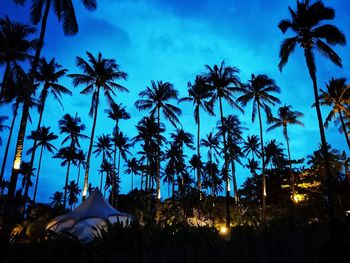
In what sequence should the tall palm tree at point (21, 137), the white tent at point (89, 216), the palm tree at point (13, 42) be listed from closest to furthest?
1. the tall palm tree at point (21, 137)
2. the white tent at point (89, 216)
3. the palm tree at point (13, 42)

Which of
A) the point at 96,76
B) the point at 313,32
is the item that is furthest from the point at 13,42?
the point at 313,32

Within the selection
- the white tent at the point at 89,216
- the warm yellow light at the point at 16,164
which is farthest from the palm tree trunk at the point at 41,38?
the white tent at the point at 89,216

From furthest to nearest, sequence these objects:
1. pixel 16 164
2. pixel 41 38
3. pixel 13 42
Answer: pixel 13 42
pixel 41 38
pixel 16 164

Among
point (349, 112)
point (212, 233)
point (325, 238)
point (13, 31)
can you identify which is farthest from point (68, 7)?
point (349, 112)

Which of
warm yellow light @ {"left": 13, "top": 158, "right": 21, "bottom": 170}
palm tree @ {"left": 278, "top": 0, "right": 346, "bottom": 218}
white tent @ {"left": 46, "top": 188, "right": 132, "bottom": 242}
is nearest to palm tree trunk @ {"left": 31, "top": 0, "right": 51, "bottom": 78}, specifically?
warm yellow light @ {"left": 13, "top": 158, "right": 21, "bottom": 170}

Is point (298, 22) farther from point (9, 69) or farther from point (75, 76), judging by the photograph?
point (9, 69)

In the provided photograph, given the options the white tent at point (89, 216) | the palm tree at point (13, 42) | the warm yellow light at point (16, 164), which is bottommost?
the white tent at point (89, 216)

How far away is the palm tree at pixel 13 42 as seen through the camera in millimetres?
25125

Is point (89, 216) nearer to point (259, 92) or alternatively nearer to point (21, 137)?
point (21, 137)

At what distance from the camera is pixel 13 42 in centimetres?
2564

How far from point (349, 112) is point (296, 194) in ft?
37.2

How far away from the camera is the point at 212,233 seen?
8.84 metres

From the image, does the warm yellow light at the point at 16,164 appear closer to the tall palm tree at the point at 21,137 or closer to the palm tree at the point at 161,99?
the tall palm tree at the point at 21,137

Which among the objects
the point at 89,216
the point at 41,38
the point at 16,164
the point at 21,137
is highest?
the point at 41,38
